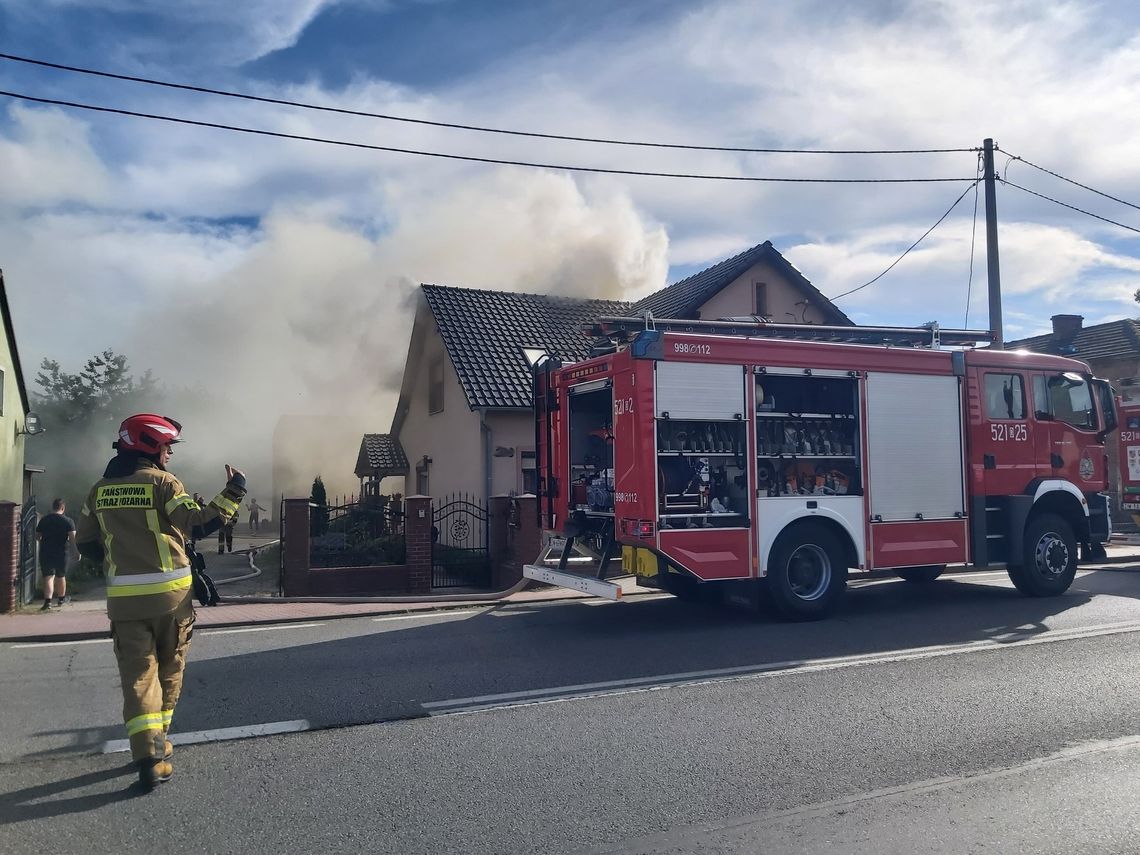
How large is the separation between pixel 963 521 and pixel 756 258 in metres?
11.9

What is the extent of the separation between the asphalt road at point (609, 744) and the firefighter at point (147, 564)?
1.21 feet

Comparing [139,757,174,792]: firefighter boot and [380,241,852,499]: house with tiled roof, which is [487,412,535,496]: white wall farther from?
[139,757,174,792]: firefighter boot

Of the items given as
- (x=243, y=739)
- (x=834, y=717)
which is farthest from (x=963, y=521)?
(x=243, y=739)

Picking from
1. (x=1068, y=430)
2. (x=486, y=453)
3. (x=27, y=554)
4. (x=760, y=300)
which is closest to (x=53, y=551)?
(x=27, y=554)

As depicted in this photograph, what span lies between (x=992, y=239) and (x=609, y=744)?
14.5 m

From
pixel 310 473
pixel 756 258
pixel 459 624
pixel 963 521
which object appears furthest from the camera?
pixel 310 473

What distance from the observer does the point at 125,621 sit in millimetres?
4641

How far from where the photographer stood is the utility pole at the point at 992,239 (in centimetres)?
1636

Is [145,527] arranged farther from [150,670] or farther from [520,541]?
[520,541]

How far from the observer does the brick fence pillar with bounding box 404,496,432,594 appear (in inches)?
531

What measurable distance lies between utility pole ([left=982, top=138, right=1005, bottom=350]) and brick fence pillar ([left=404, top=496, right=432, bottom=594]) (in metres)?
10.2

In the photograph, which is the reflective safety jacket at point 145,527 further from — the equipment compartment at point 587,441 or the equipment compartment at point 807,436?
the equipment compartment at point 807,436

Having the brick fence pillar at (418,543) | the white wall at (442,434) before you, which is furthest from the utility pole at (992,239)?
the brick fence pillar at (418,543)

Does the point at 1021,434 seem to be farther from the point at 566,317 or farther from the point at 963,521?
the point at 566,317
